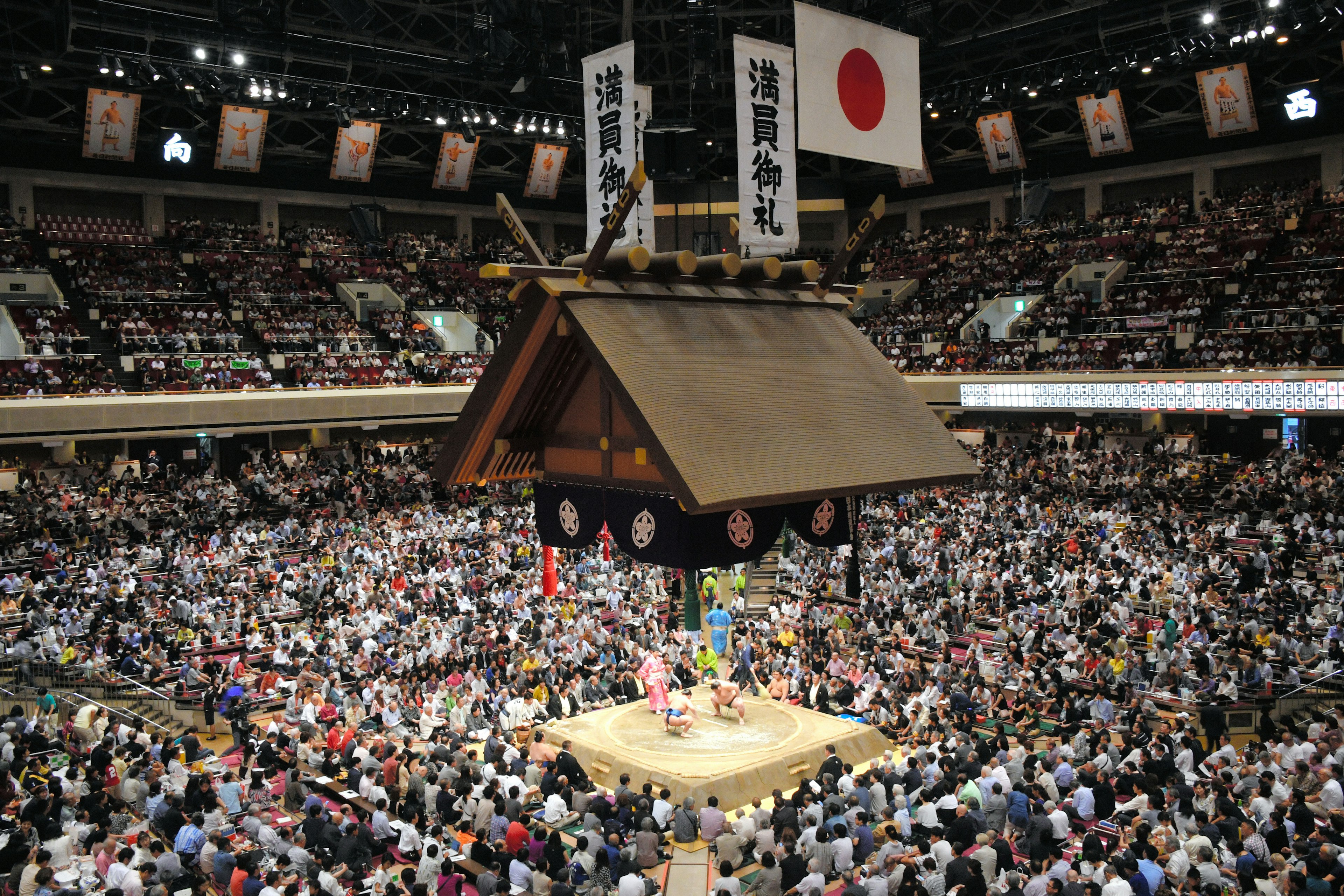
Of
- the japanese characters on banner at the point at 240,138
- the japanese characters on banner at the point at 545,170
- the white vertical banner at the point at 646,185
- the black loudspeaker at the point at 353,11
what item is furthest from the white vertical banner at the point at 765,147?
the japanese characters on banner at the point at 545,170

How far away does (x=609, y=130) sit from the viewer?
768cm

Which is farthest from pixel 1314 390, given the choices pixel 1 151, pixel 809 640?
pixel 1 151

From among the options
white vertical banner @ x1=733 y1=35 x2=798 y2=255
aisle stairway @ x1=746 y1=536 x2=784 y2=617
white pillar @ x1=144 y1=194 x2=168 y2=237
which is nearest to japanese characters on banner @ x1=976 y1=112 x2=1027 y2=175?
aisle stairway @ x1=746 y1=536 x2=784 y2=617

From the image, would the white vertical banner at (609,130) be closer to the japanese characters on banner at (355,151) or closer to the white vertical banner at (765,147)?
the white vertical banner at (765,147)

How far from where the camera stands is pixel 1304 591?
12.6 m

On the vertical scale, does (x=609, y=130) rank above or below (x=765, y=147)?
above

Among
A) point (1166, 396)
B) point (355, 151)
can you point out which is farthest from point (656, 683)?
point (355, 151)

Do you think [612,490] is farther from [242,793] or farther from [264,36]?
[264,36]

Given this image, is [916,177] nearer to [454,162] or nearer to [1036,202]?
[1036,202]

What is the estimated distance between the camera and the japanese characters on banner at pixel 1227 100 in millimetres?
21984

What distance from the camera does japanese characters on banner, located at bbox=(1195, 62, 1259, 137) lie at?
72.1 feet

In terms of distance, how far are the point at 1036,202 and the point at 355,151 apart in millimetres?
17181

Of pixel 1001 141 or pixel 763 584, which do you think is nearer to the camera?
pixel 763 584

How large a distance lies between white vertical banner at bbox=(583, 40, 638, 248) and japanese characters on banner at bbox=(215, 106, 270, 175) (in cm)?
1746
